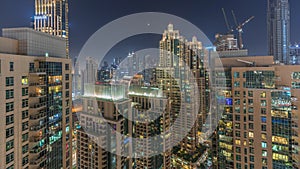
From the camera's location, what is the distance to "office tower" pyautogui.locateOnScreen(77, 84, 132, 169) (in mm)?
7539

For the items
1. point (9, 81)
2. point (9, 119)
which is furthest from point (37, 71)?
point (9, 119)

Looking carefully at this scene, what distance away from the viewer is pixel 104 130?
7.70 m

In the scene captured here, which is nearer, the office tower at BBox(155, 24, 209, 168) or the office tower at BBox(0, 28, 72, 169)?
the office tower at BBox(0, 28, 72, 169)

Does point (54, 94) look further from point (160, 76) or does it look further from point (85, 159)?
point (160, 76)

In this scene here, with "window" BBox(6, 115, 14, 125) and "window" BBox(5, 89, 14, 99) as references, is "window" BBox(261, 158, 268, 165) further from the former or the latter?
"window" BBox(5, 89, 14, 99)

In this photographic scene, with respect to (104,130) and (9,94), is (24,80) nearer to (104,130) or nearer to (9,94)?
(9,94)

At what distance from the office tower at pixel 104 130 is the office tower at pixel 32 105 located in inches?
104

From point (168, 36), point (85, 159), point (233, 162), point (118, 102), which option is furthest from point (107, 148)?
point (168, 36)

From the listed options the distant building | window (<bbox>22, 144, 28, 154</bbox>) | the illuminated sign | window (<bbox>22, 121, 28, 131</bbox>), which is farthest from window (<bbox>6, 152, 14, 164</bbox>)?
the illuminated sign

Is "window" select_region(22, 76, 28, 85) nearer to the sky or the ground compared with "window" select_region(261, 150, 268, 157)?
nearer to the sky

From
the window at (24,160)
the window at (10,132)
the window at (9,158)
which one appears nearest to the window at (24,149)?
the window at (24,160)

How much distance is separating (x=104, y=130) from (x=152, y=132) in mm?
3160

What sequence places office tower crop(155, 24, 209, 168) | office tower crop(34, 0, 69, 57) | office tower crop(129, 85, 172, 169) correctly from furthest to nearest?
office tower crop(34, 0, 69, 57), office tower crop(155, 24, 209, 168), office tower crop(129, 85, 172, 169)

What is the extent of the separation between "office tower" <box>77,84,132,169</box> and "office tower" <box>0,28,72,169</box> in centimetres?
264
